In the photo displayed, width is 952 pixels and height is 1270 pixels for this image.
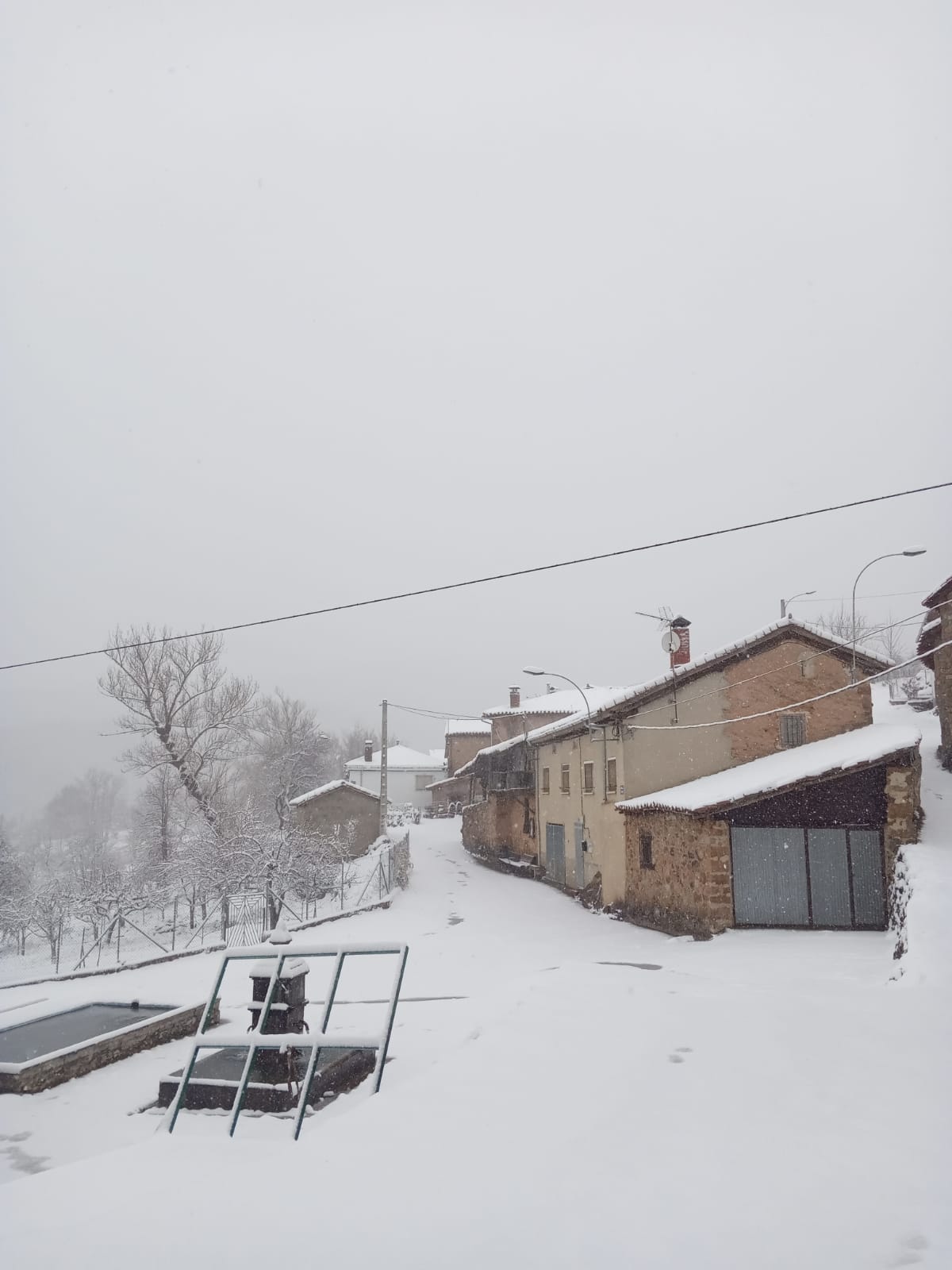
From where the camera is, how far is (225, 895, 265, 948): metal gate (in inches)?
808

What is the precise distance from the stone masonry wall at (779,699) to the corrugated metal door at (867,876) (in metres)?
3.78

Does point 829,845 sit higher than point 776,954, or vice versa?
point 829,845

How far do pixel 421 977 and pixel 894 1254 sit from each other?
11.3m

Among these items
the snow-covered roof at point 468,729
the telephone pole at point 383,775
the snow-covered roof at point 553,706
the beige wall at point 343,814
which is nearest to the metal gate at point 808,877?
the telephone pole at point 383,775

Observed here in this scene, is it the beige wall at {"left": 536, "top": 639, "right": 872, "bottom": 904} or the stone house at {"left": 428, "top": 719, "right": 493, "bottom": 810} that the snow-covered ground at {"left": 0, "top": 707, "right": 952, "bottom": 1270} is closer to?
the beige wall at {"left": 536, "top": 639, "right": 872, "bottom": 904}

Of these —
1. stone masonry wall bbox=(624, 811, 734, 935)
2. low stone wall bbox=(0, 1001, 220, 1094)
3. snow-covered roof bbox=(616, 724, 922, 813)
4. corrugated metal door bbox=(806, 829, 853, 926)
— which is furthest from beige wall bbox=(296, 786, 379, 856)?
low stone wall bbox=(0, 1001, 220, 1094)

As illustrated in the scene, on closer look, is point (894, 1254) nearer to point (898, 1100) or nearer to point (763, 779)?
point (898, 1100)

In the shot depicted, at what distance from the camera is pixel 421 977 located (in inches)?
551

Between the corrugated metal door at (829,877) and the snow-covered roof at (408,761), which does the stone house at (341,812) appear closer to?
the corrugated metal door at (829,877)

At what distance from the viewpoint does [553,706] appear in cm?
5597

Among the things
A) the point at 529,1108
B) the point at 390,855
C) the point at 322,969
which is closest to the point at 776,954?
the point at 322,969

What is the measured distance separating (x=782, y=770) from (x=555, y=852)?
12929 millimetres

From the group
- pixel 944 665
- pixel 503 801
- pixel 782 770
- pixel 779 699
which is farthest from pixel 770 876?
pixel 503 801

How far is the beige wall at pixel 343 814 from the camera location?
124 ft
